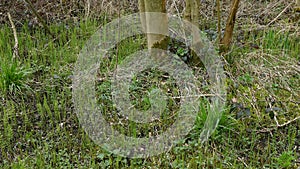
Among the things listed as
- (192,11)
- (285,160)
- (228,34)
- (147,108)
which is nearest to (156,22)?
(192,11)

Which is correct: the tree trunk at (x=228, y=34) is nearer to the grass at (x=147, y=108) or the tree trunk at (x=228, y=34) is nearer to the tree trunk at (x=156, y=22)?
the grass at (x=147, y=108)

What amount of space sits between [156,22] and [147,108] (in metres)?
0.94

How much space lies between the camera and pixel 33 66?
385cm

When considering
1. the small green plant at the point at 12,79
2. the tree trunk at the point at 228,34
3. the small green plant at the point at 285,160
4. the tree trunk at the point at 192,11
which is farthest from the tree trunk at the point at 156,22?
the small green plant at the point at 285,160

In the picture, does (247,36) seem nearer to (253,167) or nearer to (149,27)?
(149,27)

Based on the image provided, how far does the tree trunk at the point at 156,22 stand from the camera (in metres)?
3.56

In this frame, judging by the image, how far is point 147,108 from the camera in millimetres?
3121

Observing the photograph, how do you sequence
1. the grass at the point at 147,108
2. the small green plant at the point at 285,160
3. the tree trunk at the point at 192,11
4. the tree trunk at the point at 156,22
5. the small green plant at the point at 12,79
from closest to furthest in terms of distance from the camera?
the small green plant at the point at 285,160
the grass at the point at 147,108
the small green plant at the point at 12,79
the tree trunk at the point at 156,22
the tree trunk at the point at 192,11

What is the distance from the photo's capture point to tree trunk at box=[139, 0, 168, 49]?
356 cm

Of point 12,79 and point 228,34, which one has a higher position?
point 228,34

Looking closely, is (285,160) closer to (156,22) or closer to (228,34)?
(228,34)

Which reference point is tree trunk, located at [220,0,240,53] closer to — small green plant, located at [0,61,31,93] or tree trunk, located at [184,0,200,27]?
tree trunk, located at [184,0,200,27]

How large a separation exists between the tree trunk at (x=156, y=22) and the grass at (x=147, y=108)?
0.36 metres

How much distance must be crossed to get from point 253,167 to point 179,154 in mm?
507
